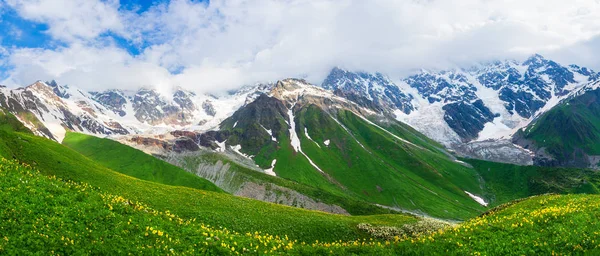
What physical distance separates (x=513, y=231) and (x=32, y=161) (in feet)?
221

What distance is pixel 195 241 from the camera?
20.8 meters

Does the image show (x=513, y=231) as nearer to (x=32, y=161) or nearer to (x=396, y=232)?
(x=396, y=232)

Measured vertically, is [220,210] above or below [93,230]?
below

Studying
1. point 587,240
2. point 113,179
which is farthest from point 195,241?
point 113,179

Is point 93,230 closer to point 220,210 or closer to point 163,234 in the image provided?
point 163,234

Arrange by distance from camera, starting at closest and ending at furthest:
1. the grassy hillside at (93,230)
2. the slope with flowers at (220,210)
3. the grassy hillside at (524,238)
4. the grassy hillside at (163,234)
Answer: the grassy hillside at (93,230) < the grassy hillside at (163,234) < the grassy hillside at (524,238) < the slope with flowers at (220,210)

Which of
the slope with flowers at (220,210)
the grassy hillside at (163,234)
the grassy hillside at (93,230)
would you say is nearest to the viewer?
the grassy hillside at (93,230)

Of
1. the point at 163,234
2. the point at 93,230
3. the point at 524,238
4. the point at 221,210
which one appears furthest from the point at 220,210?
the point at 524,238

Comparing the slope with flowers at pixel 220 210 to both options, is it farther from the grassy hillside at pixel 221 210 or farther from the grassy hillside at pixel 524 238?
the grassy hillside at pixel 524 238

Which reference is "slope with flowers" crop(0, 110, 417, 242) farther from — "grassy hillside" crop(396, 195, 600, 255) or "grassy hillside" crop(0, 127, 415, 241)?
"grassy hillside" crop(396, 195, 600, 255)

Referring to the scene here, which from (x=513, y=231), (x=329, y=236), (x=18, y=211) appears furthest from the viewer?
(x=329, y=236)

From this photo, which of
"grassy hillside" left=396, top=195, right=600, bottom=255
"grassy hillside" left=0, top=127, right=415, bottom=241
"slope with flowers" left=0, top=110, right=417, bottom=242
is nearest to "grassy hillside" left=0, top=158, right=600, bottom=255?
"grassy hillside" left=396, top=195, right=600, bottom=255

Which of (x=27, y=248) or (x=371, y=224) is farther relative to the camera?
(x=371, y=224)

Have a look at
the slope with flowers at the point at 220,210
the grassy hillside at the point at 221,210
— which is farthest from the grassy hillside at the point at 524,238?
the grassy hillside at the point at 221,210
